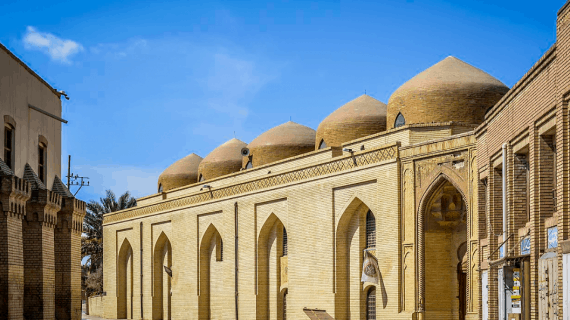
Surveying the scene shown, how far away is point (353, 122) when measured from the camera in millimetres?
28047

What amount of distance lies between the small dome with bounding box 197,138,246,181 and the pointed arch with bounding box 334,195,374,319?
1222 centimetres

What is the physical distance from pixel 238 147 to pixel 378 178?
15.2 metres

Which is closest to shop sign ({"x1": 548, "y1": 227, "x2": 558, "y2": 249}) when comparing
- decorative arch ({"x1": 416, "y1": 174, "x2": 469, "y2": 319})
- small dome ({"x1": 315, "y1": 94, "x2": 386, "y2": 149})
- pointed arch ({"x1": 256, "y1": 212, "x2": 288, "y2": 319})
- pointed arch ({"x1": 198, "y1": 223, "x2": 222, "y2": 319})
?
decorative arch ({"x1": 416, "y1": 174, "x2": 469, "y2": 319})

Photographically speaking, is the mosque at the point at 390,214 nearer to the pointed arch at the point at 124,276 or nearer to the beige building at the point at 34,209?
the pointed arch at the point at 124,276

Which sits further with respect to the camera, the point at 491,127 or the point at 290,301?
the point at 290,301

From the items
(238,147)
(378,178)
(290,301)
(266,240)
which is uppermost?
(238,147)

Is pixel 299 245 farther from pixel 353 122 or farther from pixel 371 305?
pixel 353 122

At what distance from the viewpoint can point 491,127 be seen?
16156 mm

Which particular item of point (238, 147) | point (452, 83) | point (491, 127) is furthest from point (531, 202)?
point (238, 147)

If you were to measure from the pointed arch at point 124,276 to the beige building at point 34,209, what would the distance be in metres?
19.0

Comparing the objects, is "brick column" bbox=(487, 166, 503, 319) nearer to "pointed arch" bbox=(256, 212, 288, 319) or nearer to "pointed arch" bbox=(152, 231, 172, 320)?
"pointed arch" bbox=(256, 212, 288, 319)

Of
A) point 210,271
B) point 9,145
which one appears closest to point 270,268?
point 210,271

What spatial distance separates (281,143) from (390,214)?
1011cm

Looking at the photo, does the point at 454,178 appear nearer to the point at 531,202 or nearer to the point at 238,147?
the point at 531,202
